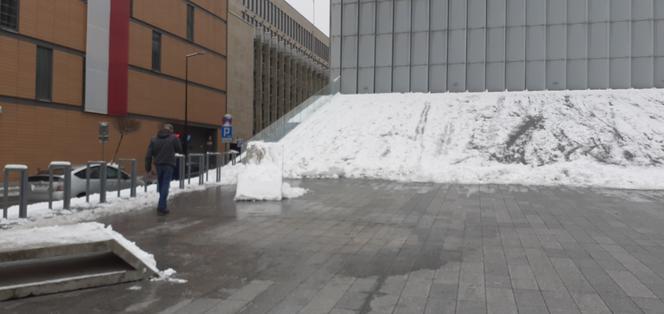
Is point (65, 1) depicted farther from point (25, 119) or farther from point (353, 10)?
point (353, 10)

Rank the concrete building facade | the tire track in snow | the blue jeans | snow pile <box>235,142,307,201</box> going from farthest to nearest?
the concrete building facade, the tire track in snow, snow pile <box>235,142,307,201</box>, the blue jeans

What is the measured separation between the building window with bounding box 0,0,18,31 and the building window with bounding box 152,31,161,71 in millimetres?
12453

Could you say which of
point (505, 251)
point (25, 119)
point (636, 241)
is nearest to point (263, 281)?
point (505, 251)

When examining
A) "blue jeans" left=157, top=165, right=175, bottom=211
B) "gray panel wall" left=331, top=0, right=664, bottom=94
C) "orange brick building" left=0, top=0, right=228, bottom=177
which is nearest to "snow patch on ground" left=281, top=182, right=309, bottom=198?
"blue jeans" left=157, top=165, right=175, bottom=211

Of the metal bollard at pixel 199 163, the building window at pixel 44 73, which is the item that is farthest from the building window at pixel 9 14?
the metal bollard at pixel 199 163

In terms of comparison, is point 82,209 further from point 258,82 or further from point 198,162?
point 258,82

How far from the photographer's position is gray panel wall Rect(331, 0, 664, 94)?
33.2 meters

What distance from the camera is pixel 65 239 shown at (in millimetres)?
5195

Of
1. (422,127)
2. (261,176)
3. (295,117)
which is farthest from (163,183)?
(295,117)

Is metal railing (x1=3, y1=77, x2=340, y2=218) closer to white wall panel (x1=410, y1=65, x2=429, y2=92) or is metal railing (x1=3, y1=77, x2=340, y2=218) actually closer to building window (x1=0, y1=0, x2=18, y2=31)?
white wall panel (x1=410, y1=65, x2=429, y2=92)

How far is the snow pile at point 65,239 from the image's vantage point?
5027 mm

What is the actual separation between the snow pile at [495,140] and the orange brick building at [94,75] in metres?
14.3

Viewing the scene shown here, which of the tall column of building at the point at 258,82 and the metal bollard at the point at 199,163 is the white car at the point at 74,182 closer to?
the metal bollard at the point at 199,163

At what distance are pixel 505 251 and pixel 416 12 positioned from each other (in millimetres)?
33037
